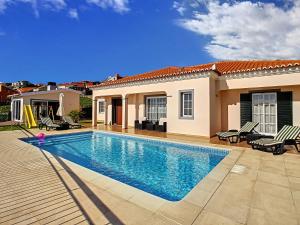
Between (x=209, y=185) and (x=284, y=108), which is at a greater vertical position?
(x=284, y=108)

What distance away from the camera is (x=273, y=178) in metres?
5.37

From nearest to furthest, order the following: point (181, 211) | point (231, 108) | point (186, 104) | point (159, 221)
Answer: point (159, 221), point (181, 211), point (231, 108), point (186, 104)

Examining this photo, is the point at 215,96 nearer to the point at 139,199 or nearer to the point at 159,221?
the point at 139,199

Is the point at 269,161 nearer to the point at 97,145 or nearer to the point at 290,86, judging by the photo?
the point at 290,86

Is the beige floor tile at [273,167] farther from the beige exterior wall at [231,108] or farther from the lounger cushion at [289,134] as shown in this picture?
the beige exterior wall at [231,108]

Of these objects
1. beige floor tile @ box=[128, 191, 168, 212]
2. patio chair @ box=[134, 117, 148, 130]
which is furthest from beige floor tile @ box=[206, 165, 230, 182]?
patio chair @ box=[134, 117, 148, 130]

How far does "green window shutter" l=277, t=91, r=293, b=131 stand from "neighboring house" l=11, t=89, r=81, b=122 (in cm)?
2366

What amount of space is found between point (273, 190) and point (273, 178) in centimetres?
94

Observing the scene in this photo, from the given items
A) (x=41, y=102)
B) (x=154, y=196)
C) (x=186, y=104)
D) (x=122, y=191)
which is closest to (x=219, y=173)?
(x=154, y=196)

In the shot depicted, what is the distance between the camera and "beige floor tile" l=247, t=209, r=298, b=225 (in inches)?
128

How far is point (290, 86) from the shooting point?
11258mm

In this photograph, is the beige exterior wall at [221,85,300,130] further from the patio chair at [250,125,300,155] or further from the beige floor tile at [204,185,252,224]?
the beige floor tile at [204,185,252,224]

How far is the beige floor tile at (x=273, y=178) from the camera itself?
5.03 m

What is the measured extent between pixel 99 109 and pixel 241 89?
19958 mm
